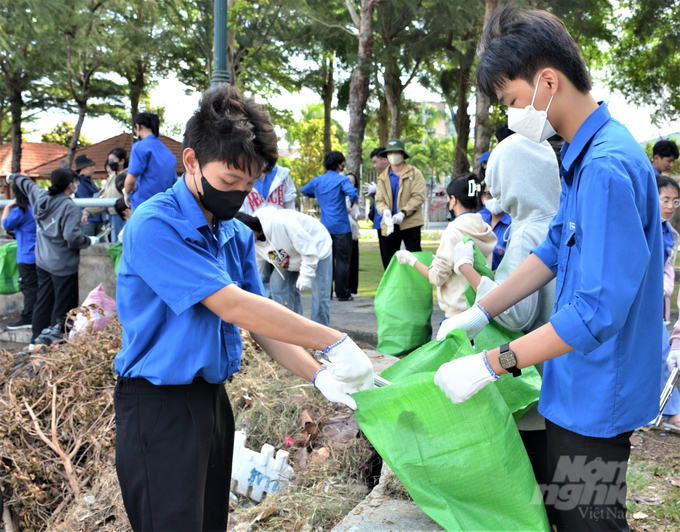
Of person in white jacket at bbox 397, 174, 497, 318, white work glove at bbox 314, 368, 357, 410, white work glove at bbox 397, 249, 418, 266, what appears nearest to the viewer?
white work glove at bbox 314, 368, 357, 410

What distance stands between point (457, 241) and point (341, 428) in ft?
4.23

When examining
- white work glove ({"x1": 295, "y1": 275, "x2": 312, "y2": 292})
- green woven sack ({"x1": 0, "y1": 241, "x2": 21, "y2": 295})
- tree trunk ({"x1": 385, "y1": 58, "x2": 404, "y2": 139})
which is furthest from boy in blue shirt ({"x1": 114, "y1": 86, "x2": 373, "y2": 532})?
tree trunk ({"x1": 385, "y1": 58, "x2": 404, "y2": 139})

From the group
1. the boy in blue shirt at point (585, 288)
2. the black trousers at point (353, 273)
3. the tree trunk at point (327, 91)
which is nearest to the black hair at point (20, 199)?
the black trousers at point (353, 273)

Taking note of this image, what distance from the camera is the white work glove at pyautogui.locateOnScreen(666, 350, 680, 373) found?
2891 millimetres

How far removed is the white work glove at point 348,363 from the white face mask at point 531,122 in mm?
766

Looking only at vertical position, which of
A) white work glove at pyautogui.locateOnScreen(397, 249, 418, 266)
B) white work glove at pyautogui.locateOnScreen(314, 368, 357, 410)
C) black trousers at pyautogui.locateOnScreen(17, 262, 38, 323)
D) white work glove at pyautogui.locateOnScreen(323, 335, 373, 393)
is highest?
white work glove at pyautogui.locateOnScreen(397, 249, 418, 266)

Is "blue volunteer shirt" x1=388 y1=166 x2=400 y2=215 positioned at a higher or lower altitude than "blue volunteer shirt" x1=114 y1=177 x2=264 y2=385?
higher

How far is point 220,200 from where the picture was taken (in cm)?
169

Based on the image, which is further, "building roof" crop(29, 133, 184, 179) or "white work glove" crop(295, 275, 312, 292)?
"building roof" crop(29, 133, 184, 179)

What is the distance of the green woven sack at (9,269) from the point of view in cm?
677

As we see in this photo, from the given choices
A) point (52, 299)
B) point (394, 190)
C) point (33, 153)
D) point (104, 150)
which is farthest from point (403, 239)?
point (33, 153)

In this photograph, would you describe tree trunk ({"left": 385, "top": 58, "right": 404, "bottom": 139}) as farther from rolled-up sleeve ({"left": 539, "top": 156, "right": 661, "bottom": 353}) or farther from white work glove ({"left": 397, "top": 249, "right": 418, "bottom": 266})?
rolled-up sleeve ({"left": 539, "top": 156, "right": 661, "bottom": 353})

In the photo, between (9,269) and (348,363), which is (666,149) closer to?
(348,363)

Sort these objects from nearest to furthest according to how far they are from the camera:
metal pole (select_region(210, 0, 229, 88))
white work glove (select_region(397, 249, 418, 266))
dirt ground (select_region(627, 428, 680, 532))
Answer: dirt ground (select_region(627, 428, 680, 532)) → white work glove (select_region(397, 249, 418, 266)) → metal pole (select_region(210, 0, 229, 88))
